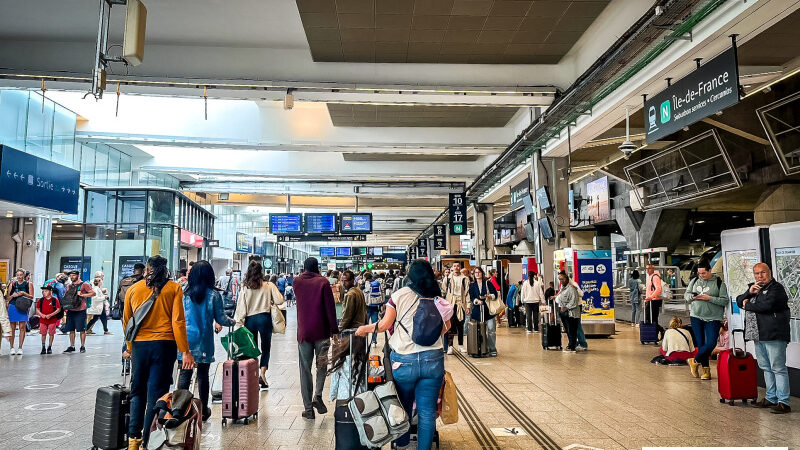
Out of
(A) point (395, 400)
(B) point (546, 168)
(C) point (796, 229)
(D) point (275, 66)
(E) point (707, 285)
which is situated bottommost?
(A) point (395, 400)

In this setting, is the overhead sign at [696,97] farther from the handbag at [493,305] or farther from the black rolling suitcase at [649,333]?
the black rolling suitcase at [649,333]

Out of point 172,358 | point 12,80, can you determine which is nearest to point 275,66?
point 12,80

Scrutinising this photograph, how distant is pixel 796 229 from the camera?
23.6ft

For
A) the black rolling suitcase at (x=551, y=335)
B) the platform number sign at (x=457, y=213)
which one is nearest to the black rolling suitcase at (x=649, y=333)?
the black rolling suitcase at (x=551, y=335)

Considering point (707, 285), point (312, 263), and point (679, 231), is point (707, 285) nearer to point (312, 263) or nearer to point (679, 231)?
point (312, 263)

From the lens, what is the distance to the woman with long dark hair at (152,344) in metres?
4.53

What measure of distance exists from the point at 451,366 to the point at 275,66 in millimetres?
A: 6258

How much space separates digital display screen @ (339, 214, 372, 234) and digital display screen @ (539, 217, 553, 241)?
10.9m

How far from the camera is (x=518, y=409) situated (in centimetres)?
640

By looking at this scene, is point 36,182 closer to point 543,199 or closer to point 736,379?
point 543,199

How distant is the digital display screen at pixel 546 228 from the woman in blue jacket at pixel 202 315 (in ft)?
33.6

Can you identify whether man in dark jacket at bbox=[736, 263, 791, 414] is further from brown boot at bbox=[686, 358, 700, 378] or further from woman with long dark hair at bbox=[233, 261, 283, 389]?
woman with long dark hair at bbox=[233, 261, 283, 389]

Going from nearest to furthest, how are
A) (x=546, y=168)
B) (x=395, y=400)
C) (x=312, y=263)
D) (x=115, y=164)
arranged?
(x=395, y=400)
(x=312, y=263)
(x=546, y=168)
(x=115, y=164)

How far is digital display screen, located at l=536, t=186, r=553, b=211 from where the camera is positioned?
1416cm
